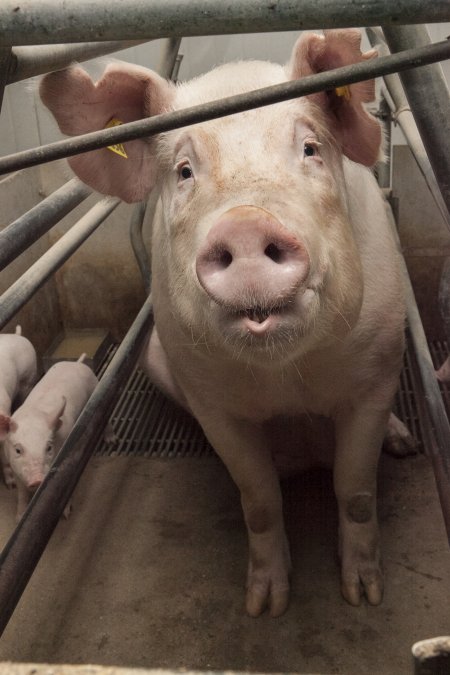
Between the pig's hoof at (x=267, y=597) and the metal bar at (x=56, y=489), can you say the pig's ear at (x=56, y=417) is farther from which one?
the pig's hoof at (x=267, y=597)

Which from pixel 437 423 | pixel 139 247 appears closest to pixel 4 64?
pixel 437 423

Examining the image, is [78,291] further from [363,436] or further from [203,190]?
[203,190]

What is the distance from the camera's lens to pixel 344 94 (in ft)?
5.46

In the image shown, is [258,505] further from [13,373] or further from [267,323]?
[13,373]

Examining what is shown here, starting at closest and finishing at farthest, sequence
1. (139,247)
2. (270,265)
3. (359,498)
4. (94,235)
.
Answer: (270,265)
(359,498)
(139,247)
(94,235)

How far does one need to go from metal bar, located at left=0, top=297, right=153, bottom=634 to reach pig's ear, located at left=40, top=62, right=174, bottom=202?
2.67ft

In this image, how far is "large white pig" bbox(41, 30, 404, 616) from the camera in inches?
53.2

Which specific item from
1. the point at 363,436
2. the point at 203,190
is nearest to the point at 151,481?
the point at 363,436

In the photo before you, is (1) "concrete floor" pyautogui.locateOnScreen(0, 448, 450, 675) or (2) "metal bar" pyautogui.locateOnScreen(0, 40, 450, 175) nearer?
(2) "metal bar" pyautogui.locateOnScreen(0, 40, 450, 175)

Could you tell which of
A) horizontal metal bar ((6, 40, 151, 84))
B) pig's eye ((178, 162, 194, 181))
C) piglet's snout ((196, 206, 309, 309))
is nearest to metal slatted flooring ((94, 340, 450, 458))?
pig's eye ((178, 162, 194, 181))

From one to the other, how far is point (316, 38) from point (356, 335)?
29.4 inches

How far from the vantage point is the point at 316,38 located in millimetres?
1556

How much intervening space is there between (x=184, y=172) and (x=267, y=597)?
1342 millimetres

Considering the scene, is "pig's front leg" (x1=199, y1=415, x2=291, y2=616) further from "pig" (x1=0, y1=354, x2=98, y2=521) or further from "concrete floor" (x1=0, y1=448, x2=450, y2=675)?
"pig" (x1=0, y1=354, x2=98, y2=521)
